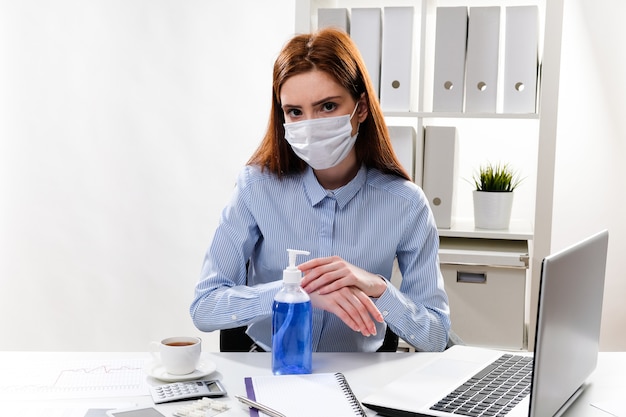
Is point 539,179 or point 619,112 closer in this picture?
point 539,179

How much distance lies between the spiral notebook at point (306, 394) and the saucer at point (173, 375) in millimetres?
92

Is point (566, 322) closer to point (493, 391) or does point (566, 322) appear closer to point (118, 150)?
point (493, 391)

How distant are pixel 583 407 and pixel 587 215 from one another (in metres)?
1.92

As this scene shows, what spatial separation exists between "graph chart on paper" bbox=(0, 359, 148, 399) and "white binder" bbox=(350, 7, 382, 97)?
1.36 meters

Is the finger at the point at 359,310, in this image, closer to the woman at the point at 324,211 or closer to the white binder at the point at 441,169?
the woman at the point at 324,211

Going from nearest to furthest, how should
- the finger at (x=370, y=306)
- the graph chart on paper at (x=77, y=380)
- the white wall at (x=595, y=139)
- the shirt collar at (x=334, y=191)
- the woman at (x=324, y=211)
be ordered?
the graph chart on paper at (x=77, y=380)
the finger at (x=370, y=306)
the woman at (x=324, y=211)
the shirt collar at (x=334, y=191)
the white wall at (x=595, y=139)

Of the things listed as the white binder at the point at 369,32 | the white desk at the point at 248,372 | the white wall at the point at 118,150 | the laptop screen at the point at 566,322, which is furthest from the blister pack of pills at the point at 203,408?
the white wall at the point at 118,150

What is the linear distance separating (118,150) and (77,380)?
217 cm

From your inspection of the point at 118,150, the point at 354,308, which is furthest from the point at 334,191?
the point at 118,150

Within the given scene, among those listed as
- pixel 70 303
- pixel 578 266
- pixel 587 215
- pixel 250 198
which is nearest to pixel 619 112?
pixel 587 215

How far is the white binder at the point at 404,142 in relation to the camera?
91.3 inches

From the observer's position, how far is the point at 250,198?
5.49ft

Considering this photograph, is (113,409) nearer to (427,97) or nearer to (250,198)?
(250,198)

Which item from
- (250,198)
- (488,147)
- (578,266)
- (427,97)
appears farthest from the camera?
(488,147)
